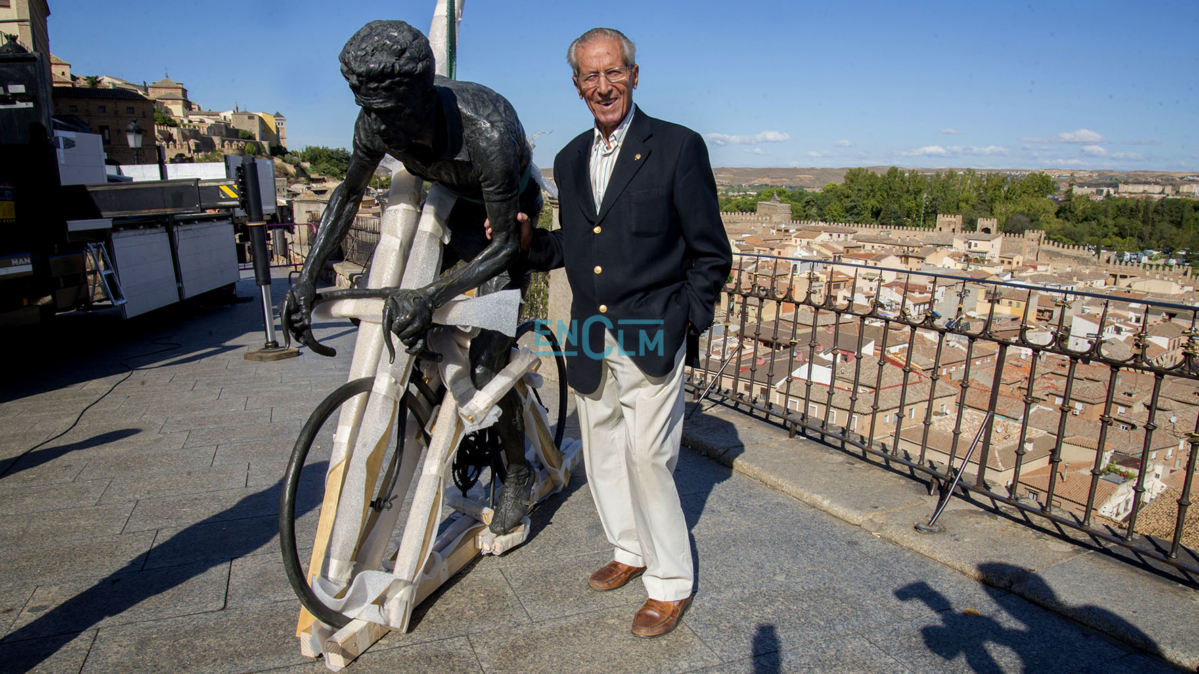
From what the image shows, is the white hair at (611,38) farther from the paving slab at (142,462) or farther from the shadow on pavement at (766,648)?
the paving slab at (142,462)

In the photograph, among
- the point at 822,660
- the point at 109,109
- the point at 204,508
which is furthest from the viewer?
the point at 109,109

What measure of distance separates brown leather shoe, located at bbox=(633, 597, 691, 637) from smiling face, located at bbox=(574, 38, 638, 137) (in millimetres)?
1656

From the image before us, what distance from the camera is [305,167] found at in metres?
83.2

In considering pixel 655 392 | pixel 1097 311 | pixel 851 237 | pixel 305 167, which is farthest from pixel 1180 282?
pixel 305 167

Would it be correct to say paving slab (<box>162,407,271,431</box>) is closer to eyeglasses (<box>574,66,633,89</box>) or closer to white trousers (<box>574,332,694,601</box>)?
white trousers (<box>574,332,694,601</box>)

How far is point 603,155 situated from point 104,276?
666 cm

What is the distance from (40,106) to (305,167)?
8425cm

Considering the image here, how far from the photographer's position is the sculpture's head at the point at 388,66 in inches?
75.1

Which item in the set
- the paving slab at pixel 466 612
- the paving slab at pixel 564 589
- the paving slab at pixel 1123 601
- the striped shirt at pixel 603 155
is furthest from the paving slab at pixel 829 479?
the striped shirt at pixel 603 155

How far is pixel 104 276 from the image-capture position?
6926mm

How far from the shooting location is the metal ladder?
6.85 m

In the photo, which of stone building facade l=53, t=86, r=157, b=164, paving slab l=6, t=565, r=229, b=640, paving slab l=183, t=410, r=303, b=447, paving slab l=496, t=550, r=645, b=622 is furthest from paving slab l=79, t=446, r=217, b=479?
stone building facade l=53, t=86, r=157, b=164

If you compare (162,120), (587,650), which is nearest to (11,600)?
(587,650)

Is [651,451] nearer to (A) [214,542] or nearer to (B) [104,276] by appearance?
(A) [214,542]
